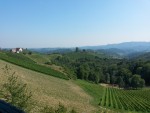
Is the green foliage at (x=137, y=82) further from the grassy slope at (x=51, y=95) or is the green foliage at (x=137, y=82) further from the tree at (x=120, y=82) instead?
the grassy slope at (x=51, y=95)

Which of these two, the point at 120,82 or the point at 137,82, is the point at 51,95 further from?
the point at 120,82

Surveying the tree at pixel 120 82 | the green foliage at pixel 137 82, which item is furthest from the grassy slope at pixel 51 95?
the tree at pixel 120 82

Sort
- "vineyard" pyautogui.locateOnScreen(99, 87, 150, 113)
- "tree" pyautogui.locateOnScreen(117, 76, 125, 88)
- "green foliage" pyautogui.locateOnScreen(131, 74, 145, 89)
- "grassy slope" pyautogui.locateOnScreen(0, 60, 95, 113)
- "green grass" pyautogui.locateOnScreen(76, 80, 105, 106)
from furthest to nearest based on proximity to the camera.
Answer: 1. "tree" pyautogui.locateOnScreen(117, 76, 125, 88)
2. "green foliage" pyautogui.locateOnScreen(131, 74, 145, 89)
3. "green grass" pyautogui.locateOnScreen(76, 80, 105, 106)
4. "vineyard" pyautogui.locateOnScreen(99, 87, 150, 113)
5. "grassy slope" pyautogui.locateOnScreen(0, 60, 95, 113)

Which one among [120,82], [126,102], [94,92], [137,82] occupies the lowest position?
[120,82]

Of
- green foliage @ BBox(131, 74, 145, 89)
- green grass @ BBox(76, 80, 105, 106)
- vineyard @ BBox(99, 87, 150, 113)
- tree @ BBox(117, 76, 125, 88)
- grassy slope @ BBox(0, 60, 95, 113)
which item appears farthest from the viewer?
tree @ BBox(117, 76, 125, 88)

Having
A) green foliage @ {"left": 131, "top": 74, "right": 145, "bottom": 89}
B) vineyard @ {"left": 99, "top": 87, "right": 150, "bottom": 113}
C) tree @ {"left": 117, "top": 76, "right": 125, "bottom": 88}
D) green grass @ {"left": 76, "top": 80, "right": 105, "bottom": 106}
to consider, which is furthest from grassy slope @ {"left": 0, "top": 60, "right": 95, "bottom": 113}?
tree @ {"left": 117, "top": 76, "right": 125, "bottom": 88}

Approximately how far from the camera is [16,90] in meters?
20.5

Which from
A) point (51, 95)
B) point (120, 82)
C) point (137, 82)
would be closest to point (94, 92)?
point (51, 95)

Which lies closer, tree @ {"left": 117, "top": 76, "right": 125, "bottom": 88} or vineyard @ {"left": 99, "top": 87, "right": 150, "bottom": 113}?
vineyard @ {"left": 99, "top": 87, "right": 150, "bottom": 113}

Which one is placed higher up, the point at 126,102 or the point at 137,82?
the point at 126,102

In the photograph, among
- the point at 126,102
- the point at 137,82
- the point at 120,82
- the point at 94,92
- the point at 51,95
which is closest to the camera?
the point at 51,95

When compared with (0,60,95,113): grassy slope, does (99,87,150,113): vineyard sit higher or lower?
lower

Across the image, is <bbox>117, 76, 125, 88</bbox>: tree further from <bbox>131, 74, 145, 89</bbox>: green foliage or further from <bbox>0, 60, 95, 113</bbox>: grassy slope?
<bbox>0, 60, 95, 113</bbox>: grassy slope

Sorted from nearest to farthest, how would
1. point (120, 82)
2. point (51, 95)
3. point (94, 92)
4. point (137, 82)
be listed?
point (51, 95)
point (94, 92)
point (137, 82)
point (120, 82)
